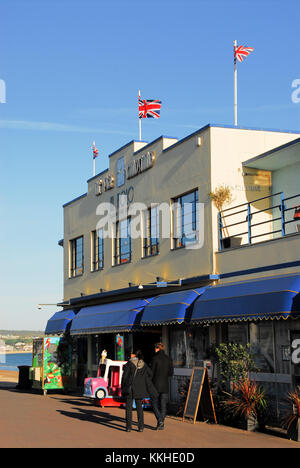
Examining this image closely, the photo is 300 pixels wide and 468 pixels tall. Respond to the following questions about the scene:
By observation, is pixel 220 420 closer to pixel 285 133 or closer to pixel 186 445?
pixel 186 445

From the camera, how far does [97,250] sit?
3131 centimetres

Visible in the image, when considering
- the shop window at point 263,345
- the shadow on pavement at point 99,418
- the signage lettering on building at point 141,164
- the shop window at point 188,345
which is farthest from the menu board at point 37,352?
the shop window at point 263,345

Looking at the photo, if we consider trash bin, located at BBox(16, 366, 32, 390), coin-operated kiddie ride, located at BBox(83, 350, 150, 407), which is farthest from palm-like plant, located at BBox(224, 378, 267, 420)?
trash bin, located at BBox(16, 366, 32, 390)

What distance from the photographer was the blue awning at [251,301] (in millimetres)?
15531

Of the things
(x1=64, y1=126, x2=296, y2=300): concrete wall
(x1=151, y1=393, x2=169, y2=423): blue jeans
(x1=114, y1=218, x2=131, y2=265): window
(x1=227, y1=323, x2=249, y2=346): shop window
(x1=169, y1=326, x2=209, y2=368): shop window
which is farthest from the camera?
(x1=114, y1=218, x2=131, y2=265): window

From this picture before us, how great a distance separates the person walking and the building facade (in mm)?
2766

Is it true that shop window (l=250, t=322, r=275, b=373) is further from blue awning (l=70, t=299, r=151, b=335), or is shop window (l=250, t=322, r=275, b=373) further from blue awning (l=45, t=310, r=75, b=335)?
blue awning (l=45, t=310, r=75, b=335)

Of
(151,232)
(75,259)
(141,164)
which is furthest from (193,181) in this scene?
(75,259)

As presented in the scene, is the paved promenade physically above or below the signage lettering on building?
below

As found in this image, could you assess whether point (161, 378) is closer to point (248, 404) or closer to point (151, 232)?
point (248, 404)

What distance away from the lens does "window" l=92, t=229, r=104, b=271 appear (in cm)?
3059

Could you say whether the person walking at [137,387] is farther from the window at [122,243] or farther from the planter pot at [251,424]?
the window at [122,243]

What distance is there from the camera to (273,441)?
14227mm

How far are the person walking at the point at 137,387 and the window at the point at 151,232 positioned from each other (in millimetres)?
8971
